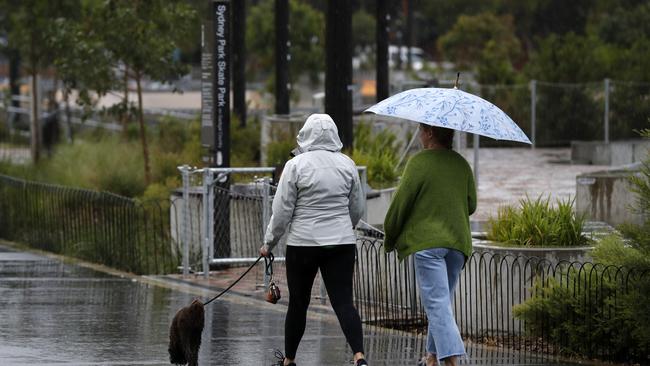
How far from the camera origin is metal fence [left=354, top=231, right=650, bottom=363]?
9.51m

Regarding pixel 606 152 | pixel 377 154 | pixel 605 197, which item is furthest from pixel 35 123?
pixel 605 197

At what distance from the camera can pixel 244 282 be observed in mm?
13742

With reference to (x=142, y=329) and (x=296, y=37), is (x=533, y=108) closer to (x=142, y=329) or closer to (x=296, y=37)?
(x=142, y=329)

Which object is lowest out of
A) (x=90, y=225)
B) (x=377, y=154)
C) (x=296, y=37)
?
(x=90, y=225)

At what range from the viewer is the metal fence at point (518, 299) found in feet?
31.2

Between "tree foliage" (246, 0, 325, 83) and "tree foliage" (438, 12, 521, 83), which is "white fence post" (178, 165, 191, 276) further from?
"tree foliage" (438, 12, 521, 83)

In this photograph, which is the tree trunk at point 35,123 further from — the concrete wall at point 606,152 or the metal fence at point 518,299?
the metal fence at point 518,299

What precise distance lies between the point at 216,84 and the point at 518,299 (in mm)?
5209

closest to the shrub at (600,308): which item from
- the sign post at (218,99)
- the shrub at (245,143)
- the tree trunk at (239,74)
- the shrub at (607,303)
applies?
the shrub at (607,303)

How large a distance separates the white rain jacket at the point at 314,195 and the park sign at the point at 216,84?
608 centimetres

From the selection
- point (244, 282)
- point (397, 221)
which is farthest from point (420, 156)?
point (244, 282)

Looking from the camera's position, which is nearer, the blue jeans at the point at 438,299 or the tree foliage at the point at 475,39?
the blue jeans at the point at 438,299

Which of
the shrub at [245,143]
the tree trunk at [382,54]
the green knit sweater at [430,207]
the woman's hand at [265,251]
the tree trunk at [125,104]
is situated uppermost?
the tree trunk at [382,54]

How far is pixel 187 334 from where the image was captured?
877 cm
